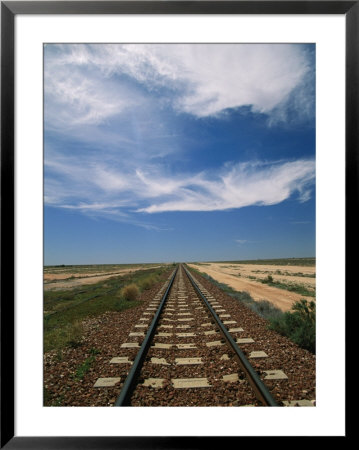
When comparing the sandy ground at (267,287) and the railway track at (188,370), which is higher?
the railway track at (188,370)

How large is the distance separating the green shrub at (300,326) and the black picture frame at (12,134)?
5.65 feet

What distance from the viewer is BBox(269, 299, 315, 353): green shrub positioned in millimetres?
3711

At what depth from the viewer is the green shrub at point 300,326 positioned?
3.71 metres

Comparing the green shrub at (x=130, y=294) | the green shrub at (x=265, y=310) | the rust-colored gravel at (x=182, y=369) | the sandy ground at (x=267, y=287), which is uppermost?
the rust-colored gravel at (x=182, y=369)

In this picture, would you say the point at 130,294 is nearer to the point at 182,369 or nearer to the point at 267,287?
the point at 182,369

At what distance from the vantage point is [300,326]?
4.05 metres

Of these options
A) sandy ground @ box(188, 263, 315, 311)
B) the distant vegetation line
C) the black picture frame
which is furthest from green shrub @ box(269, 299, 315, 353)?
sandy ground @ box(188, 263, 315, 311)

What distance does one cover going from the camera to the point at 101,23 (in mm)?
2645

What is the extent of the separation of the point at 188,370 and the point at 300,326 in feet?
6.92

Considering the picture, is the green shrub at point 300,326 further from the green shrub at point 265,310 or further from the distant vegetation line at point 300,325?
the green shrub at point 265,310

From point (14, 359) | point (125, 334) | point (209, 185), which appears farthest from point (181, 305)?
point (14, 359)

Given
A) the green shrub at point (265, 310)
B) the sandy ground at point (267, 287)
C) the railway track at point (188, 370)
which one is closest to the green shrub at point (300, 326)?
the railway track at point (188, 370)

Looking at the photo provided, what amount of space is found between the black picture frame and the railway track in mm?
340

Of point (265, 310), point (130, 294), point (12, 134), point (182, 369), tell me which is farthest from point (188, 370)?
point (130, 294)
